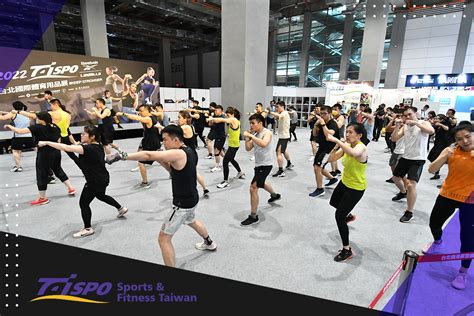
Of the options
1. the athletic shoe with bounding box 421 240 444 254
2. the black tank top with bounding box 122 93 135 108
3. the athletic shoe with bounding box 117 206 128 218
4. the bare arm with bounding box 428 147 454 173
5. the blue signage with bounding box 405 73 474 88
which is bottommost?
the athletic shoe with bounding box 421 240 444 254

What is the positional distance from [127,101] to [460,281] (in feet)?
36.5

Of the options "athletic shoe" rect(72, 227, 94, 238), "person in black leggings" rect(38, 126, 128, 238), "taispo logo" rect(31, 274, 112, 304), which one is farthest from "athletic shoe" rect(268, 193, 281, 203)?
"taispo logo" rect(31, 274, 112, 304)

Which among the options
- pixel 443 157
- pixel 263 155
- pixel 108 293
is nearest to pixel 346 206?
pixel 443 157

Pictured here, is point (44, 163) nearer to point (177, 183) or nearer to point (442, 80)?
point (177, 183)

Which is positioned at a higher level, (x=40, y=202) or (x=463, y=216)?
(x=463, y=216)

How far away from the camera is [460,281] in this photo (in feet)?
8.23

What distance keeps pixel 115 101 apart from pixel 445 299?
11.0m

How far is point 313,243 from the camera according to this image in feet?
10.6

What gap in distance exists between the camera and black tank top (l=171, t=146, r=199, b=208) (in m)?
2.39

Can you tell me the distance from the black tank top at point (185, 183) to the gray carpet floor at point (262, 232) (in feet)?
2.63

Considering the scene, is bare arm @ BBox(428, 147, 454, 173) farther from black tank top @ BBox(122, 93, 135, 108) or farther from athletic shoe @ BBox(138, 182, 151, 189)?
black tank top @ BBox(122, 93, 135, 108)

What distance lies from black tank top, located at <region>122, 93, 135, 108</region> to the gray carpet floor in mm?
5720

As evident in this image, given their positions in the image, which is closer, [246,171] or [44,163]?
[44,163]

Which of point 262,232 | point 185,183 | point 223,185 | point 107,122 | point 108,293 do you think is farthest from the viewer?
point 107,122
